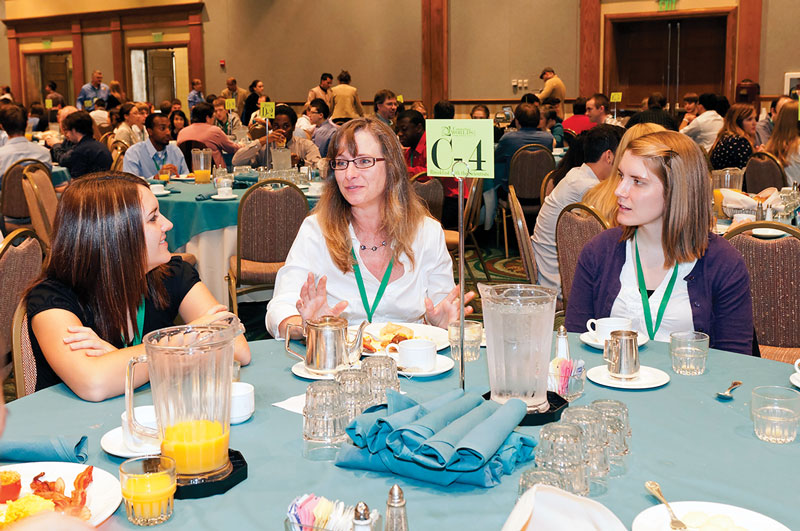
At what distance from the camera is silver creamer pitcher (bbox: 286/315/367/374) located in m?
1.78

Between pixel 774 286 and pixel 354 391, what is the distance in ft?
6.03

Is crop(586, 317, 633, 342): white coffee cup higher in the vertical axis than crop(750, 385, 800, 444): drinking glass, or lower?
higher

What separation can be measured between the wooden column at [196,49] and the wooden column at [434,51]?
18.1 ft

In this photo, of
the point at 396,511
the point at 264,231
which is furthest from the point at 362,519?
the point at 264,231

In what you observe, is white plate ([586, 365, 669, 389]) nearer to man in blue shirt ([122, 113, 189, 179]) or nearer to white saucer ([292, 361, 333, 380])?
white saucer ([292, 361, 333, 380])

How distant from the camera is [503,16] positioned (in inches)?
553

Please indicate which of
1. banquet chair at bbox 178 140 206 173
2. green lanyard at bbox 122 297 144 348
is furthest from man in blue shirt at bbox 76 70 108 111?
green lanyard at bbox 122 297 144 348

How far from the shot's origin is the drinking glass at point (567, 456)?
1.22 meters

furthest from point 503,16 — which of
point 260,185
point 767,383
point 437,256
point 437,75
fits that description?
point 767,383

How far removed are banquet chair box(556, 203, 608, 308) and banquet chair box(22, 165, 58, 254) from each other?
3.44 m

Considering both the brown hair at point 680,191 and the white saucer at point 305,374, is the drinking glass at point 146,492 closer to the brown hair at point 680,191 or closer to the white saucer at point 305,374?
the white saucer at point 305,374

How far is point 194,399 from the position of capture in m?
1.25

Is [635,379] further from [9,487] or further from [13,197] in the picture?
[13,197]

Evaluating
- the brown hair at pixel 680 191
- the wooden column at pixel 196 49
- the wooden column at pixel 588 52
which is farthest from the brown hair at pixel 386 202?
the wooden column at pixel 196 49
